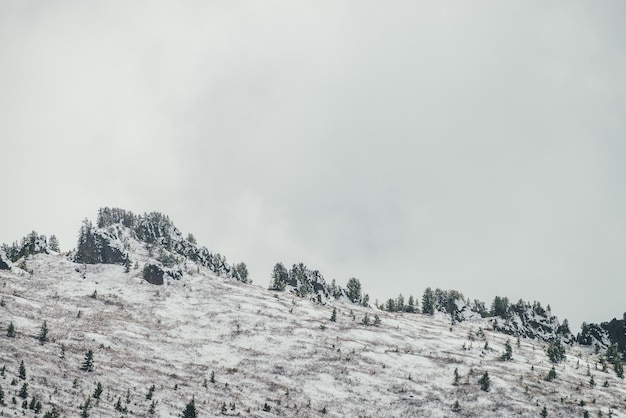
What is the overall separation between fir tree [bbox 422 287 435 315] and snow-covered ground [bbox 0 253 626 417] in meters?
37.4

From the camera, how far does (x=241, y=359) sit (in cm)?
9481

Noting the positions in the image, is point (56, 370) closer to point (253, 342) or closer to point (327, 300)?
point (253, 342)

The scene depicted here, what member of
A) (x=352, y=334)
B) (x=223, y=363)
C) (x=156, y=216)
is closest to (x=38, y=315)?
(x=223, y=363)

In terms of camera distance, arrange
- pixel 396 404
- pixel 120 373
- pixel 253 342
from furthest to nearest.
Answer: pixel 253 342, pixel 396 404, pixel 120 373

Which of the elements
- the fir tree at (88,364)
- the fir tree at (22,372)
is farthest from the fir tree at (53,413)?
the fir tree at (88,364)

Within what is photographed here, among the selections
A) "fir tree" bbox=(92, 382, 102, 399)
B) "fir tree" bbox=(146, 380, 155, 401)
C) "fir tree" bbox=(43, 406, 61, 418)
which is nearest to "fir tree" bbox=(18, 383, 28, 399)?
"fir tree" bbox=(43, 406, 61, 418)

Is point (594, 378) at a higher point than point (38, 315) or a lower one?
higher

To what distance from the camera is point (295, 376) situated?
89.9 m

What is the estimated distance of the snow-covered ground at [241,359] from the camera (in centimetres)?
7088

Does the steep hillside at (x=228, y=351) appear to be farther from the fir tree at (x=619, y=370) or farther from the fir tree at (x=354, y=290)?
the fir tree at (x=354, y=290)

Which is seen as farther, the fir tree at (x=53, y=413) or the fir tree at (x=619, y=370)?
the fir tree at (x=619, y=370)

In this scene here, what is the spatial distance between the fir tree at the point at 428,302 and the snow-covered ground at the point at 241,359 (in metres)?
37.4

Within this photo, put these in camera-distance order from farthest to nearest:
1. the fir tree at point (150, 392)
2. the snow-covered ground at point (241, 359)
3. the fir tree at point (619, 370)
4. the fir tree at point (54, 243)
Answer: the fir tree at point (54, 243), the fir tree at point (619, 370), the snow-covered ground at point (241, 359), the fir tree at point (150, 392)

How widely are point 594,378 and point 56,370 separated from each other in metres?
101
